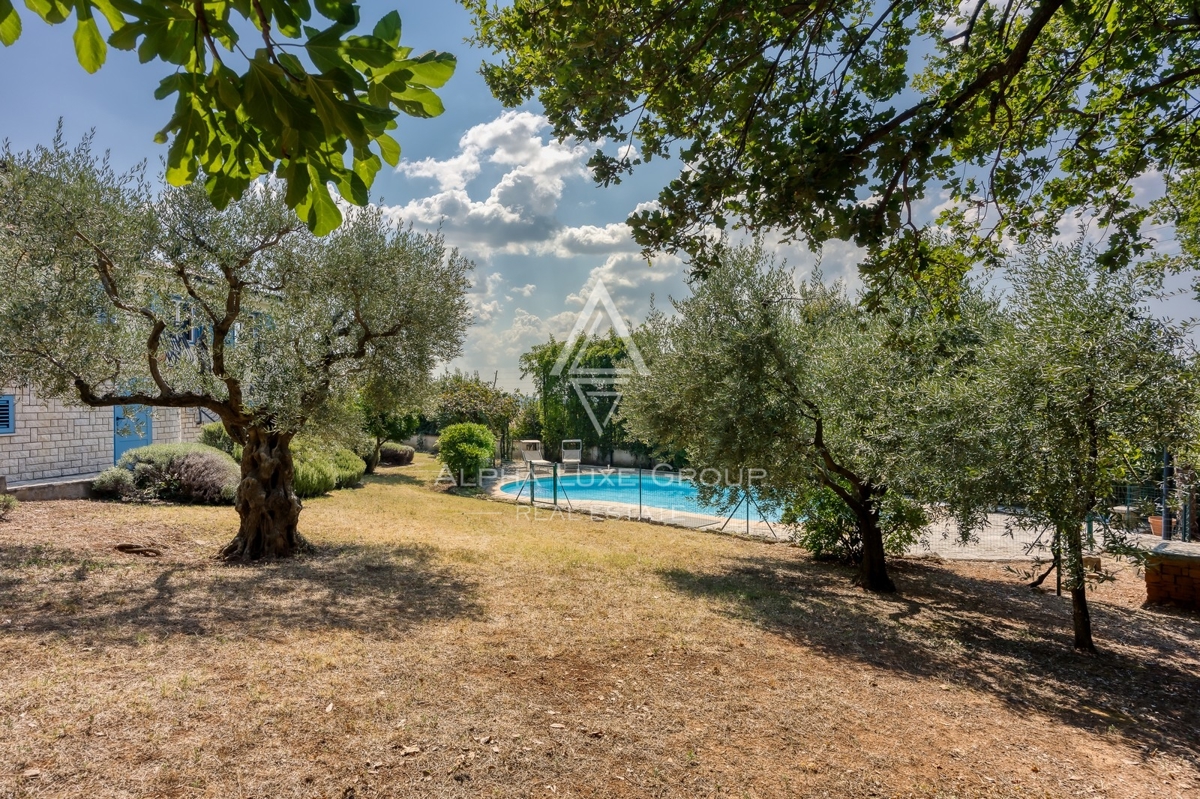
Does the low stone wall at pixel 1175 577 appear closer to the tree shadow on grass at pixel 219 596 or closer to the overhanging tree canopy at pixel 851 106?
the overhanging tree canopy at pixel 851 106

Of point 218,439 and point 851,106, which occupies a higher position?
point 851,106

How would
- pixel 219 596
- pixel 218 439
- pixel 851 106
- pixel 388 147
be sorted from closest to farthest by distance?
pixel 388 147, pixel 851 106, pixel 219 596, pixel 218 439

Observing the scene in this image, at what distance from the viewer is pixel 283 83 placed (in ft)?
4.01

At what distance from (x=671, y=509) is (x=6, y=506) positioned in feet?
45.8

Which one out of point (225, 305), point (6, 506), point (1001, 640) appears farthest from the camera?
point (6, 506)

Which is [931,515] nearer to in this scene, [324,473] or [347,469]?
[324,473]

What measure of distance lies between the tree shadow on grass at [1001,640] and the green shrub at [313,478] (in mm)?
9884

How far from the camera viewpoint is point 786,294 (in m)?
8.77

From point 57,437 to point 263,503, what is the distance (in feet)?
28.3

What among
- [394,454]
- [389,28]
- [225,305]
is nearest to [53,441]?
[225,305]

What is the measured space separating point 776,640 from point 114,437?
53.5 feet

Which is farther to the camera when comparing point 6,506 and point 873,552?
point 6,506

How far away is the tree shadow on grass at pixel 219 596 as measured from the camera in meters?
5.23

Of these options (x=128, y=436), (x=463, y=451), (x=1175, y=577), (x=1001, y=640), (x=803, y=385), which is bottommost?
(x=1001, y=640)
